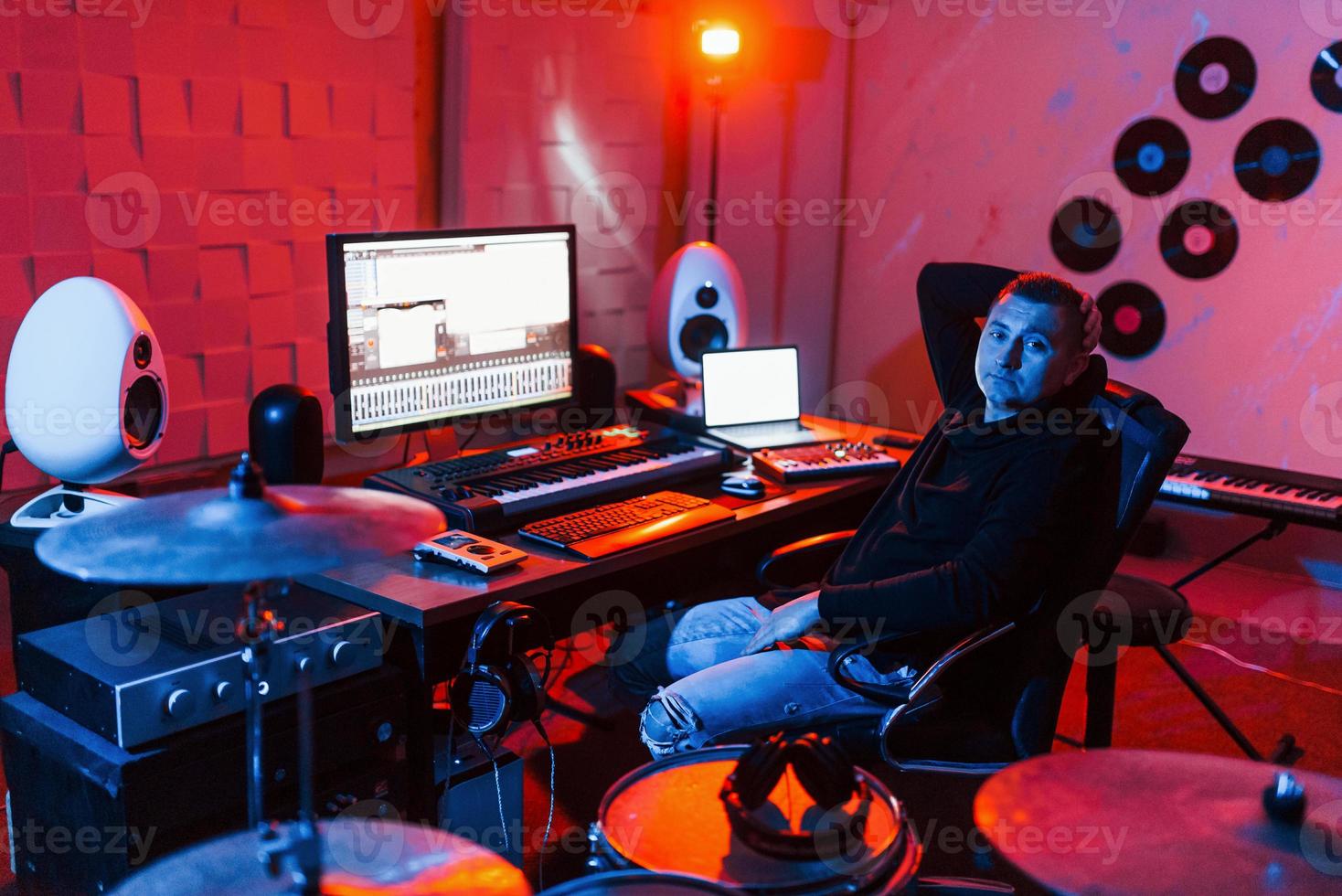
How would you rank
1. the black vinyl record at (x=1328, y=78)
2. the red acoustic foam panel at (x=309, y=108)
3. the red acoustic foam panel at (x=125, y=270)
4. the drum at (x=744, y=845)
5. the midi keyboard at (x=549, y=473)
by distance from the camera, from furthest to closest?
the black vinyl record at (x=1328, y=78), the red acoustic foam panel at (x=309, y=108), the red acoustic foam panel at (x=125, y=270), the midi keyboard at (x=549, y=473), the drum at (x=744, y=845)

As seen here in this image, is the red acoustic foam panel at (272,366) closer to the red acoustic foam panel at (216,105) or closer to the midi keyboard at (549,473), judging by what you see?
the red acoustic foam panel at (216,105)

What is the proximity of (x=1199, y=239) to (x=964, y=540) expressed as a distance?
8.54 feet

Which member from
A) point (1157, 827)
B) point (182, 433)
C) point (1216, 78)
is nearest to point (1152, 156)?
point (1216, 78)

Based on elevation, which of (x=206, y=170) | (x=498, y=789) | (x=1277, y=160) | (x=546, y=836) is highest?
(x=1277, y=160)

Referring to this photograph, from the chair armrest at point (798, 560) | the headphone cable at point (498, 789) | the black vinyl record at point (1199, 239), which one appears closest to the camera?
the headphone cable at point (498, 789)

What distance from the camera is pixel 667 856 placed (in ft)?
5.05

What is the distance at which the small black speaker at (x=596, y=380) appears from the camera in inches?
128

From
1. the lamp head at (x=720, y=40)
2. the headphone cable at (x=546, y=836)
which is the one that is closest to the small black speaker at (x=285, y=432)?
the headphone cable at (x=546, y=836)

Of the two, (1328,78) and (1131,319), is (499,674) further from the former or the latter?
(1328,78)

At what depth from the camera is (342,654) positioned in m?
2.19

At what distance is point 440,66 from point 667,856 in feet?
9.52

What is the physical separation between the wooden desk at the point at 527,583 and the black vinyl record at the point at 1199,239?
196 centimetres

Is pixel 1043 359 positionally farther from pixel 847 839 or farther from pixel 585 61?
pixel 585 61

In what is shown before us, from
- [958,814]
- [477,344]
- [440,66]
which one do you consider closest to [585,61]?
[440,66]
